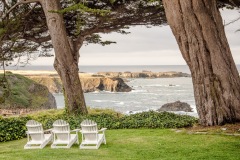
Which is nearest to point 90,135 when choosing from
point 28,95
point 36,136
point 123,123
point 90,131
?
point 90,131

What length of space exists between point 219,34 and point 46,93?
24130mm

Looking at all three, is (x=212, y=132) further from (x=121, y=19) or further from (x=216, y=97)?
(x=121, y=19)

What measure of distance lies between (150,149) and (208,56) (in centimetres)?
353

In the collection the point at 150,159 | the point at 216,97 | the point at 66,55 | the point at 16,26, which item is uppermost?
the point at 16,26

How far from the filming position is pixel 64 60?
51.2 feet

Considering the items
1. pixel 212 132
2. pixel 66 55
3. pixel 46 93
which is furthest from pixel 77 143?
pixel 46 93

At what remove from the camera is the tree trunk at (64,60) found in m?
15.3

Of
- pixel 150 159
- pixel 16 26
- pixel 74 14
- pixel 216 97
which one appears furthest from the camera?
pixel 74 14

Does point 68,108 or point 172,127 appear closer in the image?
point 172,127

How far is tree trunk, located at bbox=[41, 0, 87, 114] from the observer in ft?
50.1

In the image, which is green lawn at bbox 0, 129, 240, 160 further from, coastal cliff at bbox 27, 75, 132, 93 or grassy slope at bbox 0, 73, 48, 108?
coastal cliff at bbox 27, 75, 132, 93

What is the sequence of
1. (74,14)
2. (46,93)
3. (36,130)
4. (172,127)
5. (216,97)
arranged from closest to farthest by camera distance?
(36,130) → (216,97) → (172,127) → (74,14) → (46,93)

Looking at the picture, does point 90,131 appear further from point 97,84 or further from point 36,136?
point 97,84

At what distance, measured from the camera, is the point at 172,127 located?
1212 cm
